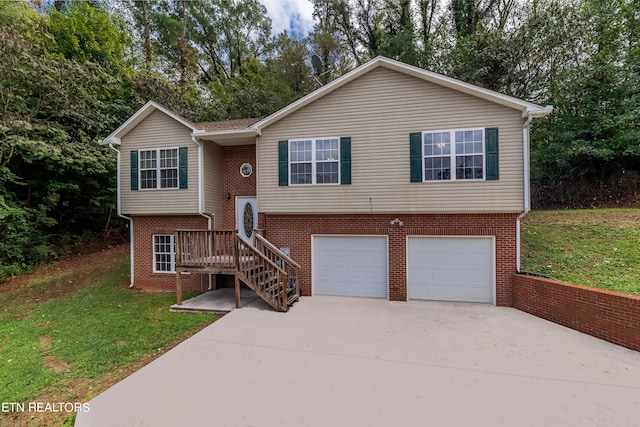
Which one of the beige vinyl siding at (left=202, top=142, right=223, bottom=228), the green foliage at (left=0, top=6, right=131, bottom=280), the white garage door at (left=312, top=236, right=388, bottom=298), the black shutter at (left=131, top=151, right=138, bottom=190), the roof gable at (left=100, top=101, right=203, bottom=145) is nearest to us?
the white garage door at (left=312, top=236, right=388, bottom=298)

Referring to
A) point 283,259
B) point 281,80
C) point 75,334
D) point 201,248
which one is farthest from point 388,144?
point 281,80

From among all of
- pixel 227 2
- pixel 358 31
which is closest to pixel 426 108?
pixel 358 31

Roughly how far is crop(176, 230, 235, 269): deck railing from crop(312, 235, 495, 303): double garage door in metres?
2.53

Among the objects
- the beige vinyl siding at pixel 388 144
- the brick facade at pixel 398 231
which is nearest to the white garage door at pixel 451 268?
the brick facade at pixel 398 231

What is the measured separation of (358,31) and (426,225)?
18.4 meters

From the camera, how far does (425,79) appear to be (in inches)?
292

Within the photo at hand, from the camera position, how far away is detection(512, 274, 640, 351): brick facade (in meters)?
4.82

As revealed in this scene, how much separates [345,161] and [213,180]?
4.43m

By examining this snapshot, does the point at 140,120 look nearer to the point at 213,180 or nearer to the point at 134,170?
the point at 134,170

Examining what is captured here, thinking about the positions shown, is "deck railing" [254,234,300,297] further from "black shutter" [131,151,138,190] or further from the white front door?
"black shutter" [131,151,138,190]

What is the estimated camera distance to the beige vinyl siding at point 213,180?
8.89 m

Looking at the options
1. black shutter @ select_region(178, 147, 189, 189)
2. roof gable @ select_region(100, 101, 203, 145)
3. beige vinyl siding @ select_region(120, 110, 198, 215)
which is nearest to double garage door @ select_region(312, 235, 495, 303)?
beige vinyl siding @ select_region(120, 110, 198, 215)

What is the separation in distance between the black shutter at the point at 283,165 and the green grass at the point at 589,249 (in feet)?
22.7

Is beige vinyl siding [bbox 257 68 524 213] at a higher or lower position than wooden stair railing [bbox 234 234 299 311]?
higher
